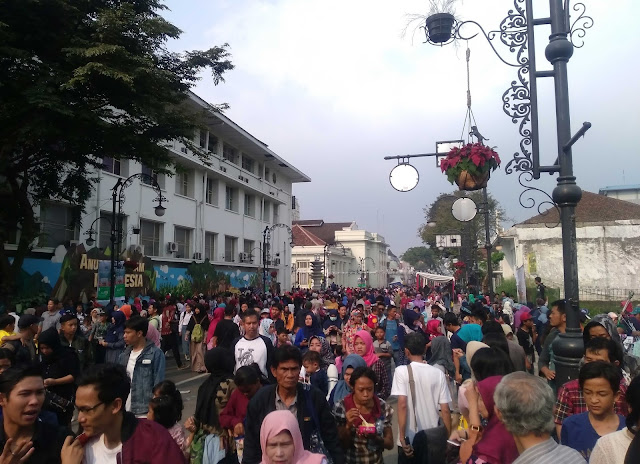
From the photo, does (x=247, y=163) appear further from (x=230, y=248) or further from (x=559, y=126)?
(x=559, y=126)

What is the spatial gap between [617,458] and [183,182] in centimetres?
2725

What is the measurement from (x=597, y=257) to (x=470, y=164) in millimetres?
28905

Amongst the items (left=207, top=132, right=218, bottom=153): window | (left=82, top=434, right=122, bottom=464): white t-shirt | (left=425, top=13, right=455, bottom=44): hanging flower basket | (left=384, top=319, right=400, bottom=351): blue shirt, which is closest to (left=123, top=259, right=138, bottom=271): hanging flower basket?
(left=207, top=132, right=218, bottom=153): window

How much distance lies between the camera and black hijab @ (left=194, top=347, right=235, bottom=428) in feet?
14.4

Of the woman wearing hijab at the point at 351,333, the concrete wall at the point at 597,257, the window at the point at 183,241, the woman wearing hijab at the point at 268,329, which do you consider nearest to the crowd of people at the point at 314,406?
the woman wearing hijab at the point at 351,333

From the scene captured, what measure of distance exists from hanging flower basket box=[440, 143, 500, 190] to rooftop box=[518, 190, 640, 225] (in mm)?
27557

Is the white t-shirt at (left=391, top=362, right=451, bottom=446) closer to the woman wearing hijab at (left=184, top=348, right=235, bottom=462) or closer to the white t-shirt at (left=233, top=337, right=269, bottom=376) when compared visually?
the woman wearing hijab at (left=184, top=348, right=235, bottom=462)

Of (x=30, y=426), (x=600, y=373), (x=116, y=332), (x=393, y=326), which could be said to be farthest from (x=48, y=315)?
(x=600, y=373)

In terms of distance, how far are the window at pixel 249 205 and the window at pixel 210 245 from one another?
4915 mm

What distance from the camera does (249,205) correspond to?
36.4 meters

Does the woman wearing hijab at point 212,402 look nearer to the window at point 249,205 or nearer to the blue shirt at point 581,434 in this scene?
the blue shirt at point 581,434

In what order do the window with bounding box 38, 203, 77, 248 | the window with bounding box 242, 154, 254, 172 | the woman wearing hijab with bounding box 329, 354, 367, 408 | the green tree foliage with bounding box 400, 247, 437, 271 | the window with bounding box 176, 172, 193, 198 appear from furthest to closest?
the green tree foliage with bounding box 400, 247, 437, 271, the window with bounding box 242, 154, 254, 172, the window with bounding box 176, 172, 193, 198, the window with bounding box 38, 203, 77, 248, the woman wearing hijab with bounding box 329, 354, 367, 408

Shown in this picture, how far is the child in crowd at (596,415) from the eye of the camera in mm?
3068

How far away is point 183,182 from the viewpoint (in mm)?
27891
